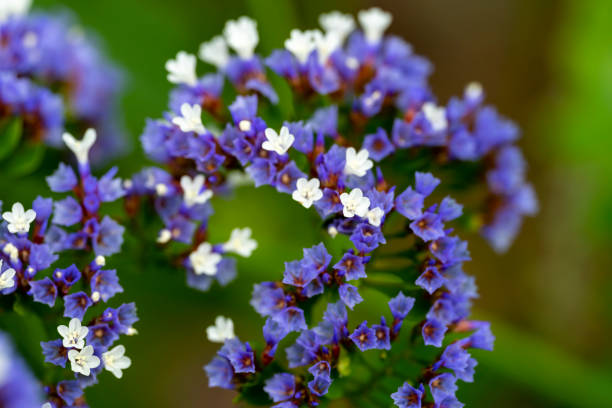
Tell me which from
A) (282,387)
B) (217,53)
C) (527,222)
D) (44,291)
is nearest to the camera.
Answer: (44,291)

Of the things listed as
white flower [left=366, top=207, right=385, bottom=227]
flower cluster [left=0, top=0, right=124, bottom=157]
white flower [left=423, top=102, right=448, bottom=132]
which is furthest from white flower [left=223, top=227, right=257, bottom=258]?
flower cluster [left=0, top=0, right=124, bottom=157]

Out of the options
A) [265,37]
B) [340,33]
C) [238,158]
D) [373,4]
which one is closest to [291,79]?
[340,33]

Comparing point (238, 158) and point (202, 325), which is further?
point (202, 325)

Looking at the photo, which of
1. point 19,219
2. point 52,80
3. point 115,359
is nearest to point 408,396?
point 115,359

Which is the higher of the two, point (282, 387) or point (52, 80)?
point (52, 80)

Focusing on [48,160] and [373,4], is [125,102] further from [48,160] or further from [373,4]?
[373,4]

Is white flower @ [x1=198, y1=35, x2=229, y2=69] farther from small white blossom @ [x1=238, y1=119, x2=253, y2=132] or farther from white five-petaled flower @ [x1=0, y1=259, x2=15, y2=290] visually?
white five-petaled flower @ [x1=0, y1=259, x2=15, y2=290]

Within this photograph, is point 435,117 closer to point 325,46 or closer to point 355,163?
point 325,46
